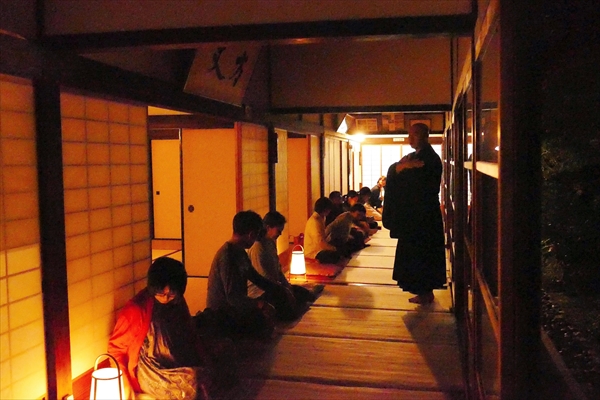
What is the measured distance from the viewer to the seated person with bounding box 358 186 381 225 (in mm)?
10116

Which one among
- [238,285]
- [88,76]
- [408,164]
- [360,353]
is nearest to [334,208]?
[408,164]

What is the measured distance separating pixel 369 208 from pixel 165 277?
412 inches

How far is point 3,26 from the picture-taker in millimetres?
2795

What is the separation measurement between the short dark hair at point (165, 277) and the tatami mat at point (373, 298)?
2.38 metres

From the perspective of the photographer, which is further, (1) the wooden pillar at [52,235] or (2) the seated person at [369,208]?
(2) the seated person at [369,208]

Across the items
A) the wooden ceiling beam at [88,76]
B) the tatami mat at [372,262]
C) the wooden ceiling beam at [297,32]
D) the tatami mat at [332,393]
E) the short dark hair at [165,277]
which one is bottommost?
the tatami mat at [332,393]

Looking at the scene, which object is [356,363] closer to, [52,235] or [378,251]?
[52,235]

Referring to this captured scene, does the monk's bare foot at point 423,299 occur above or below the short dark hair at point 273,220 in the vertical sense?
below

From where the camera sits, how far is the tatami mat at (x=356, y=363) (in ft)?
11.9

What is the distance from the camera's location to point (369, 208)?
13344 millimetres

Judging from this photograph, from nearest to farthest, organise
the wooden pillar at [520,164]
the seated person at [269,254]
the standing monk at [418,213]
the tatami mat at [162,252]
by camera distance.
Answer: the wooden pillar at [520,164]
the seated person at [269,254]
the standing monk at [418,213]
the tatami mat at [162,252]

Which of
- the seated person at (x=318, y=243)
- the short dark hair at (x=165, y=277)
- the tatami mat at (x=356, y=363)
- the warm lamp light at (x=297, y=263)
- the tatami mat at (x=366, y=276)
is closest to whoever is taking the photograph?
the short dark hair at (x=165, y=277)

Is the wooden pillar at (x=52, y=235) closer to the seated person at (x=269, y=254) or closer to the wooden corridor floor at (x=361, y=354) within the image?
the wooden corridor floor at (x=361, y=354)

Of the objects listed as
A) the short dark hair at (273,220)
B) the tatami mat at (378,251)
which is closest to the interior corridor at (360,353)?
the short dark hair at (273,220)
